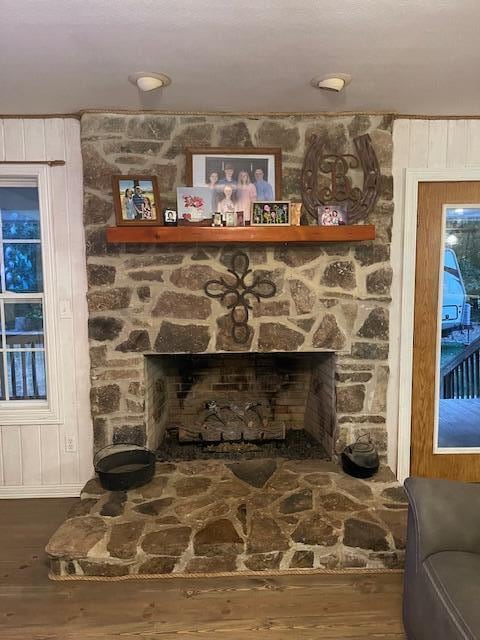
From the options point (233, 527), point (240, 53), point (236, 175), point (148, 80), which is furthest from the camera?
point (236, 175)

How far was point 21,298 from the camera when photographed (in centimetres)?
300

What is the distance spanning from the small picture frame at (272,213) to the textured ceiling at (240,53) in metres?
0.56

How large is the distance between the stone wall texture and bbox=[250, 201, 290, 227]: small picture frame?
20 centimetres

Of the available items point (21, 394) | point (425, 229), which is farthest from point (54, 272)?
point (425, 229)

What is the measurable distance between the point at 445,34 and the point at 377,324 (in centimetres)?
Result: 158

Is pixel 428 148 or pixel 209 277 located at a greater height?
pixel 428 148

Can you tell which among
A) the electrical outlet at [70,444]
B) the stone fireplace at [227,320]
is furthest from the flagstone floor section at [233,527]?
the electrical outlet at [70,444]

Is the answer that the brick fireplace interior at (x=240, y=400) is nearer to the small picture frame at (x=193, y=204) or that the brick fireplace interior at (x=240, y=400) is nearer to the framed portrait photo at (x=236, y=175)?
the small picture frame at (x=193, y=204)

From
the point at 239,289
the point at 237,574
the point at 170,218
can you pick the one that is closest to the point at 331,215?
the point at 239,289

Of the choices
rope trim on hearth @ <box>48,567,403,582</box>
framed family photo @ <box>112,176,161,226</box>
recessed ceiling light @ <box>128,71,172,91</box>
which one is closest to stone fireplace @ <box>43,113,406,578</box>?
framed family photo @ <box>112,176,161,226</box>

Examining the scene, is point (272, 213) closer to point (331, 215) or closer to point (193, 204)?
point (331, 215)

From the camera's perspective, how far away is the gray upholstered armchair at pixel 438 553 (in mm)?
1468

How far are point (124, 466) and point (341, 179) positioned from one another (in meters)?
2.23

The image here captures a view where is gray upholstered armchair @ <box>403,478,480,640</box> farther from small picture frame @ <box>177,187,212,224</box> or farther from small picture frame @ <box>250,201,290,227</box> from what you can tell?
small picture frame @ <box>177,187,212,224</box>
